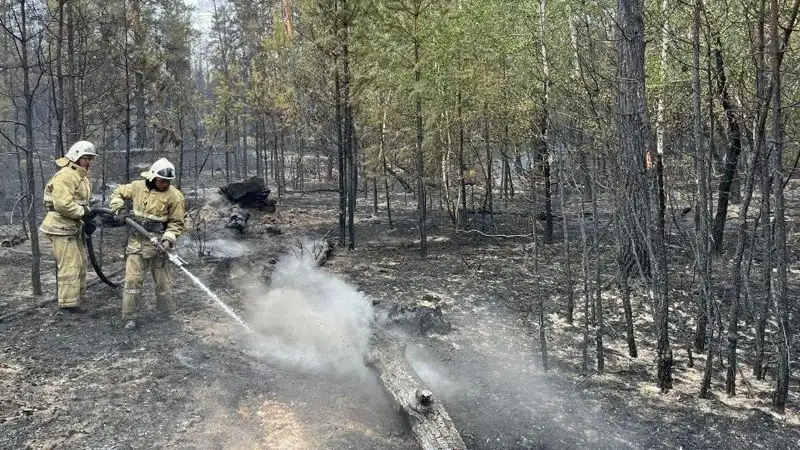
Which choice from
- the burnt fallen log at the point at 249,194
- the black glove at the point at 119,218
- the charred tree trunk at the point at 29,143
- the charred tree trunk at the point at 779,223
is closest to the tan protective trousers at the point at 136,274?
the black glove at the point at 119,218

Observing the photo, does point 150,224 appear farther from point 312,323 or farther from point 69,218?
point 312,323

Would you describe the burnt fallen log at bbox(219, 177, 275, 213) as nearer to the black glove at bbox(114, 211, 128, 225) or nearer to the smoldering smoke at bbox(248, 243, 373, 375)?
the smoldering smoke at bbox(248, 243, 373, 375)

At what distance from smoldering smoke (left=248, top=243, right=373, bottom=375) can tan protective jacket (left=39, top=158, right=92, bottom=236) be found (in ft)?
8.57

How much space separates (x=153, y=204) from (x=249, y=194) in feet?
35.4

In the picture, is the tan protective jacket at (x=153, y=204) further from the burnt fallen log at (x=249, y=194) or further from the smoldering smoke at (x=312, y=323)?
the burnt fallen log at (x=249, y=194)

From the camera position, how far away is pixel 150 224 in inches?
283

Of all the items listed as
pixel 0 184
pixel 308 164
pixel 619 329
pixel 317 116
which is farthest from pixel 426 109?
pixel 308 164

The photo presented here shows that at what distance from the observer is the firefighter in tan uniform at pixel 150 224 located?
6977mm

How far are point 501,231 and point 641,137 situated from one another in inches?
409

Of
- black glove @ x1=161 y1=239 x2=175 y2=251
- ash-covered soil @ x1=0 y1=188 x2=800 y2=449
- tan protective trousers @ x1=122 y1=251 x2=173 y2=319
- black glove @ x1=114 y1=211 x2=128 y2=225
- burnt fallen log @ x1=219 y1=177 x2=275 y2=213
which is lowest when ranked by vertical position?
ash-covered soil @ x1=0 y1=188 x2=800 y2=449

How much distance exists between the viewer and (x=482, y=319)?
8039 mm

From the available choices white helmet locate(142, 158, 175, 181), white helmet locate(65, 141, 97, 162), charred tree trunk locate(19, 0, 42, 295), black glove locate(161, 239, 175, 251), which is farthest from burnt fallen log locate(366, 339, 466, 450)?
charred tree trunk locate(19, 0, 42, 295)

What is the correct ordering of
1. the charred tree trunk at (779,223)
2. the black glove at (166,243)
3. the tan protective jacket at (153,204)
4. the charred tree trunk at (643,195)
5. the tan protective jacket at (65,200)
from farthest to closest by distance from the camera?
the tan protective jacket at (153,204)
the black glove at (166,243)
the tan protective jacket at (65,200)
the charred tree trunk at (643,195)
the charred tree trunk at (779,223)

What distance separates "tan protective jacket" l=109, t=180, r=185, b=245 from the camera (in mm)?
7121
